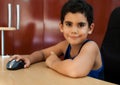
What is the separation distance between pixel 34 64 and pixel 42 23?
163 cm

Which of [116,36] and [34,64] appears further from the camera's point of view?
[116,36]

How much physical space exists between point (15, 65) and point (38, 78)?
0.19 m

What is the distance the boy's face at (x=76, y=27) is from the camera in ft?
3.71

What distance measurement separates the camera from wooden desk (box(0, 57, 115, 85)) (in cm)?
85

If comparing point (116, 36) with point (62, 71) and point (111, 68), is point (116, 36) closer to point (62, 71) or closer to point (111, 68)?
point (111, 68)

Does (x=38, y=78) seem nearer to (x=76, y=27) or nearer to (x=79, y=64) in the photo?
(x=79, y=64)

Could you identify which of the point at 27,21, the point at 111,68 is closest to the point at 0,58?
the point at 111,68

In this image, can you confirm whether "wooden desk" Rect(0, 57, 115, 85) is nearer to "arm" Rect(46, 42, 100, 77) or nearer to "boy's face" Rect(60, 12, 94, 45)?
"arm" Rect(46, 42, 100, 77)

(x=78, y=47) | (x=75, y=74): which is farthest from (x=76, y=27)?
(x=75, y=74)

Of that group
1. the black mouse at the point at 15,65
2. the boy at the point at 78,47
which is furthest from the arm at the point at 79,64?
the black mouse at the point at 15,65

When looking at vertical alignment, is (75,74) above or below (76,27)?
below

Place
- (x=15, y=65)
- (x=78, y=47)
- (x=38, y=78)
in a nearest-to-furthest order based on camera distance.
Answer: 1. (x=38, y=78)
2. (x=15, y=65)
3. (x=78, y=47)

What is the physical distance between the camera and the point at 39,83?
2.73ft

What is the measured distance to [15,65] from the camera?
1046mm
